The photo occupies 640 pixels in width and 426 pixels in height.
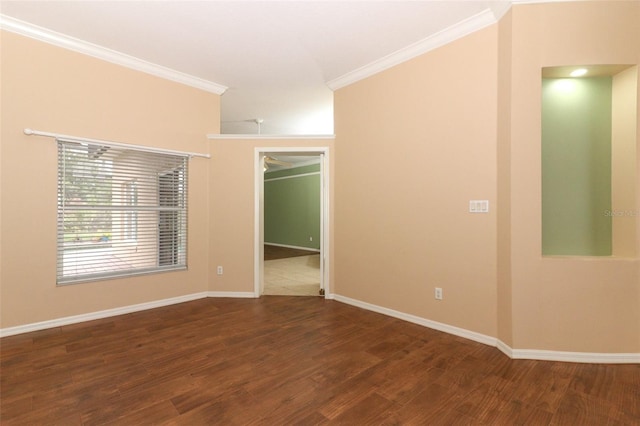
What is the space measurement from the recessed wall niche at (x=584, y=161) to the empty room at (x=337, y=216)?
18 millimetres

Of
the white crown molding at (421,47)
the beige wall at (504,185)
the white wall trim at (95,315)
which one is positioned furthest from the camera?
the white wall trim at (95,315)

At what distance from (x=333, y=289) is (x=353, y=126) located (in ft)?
7.44

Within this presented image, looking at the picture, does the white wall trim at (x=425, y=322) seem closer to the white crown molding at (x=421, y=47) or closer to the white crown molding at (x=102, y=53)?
the white crown molding at (x=421, y=47)

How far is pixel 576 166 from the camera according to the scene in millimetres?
2551

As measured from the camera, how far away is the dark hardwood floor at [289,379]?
5.61 feet

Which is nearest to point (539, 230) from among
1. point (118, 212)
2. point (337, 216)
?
point (337, 216)

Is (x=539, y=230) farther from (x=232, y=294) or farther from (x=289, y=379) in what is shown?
(x=232, y=294)

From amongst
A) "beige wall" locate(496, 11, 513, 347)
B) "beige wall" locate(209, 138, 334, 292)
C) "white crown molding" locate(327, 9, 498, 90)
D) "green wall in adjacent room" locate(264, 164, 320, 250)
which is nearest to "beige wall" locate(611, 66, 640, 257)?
"beige wall" locate(496, 11, 513, 347)

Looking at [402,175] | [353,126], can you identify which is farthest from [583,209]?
[353,126]

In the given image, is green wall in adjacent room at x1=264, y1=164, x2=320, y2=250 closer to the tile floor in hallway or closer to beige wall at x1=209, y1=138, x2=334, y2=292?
the tile floor in hallway

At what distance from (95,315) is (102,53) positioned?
2.94 m

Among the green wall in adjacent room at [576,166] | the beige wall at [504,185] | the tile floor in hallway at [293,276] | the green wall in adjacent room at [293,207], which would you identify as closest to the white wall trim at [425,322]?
the beige wall at [504,185]

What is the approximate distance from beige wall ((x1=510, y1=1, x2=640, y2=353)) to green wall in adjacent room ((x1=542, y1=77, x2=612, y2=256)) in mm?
267

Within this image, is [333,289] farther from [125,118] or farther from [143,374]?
[125,118]
